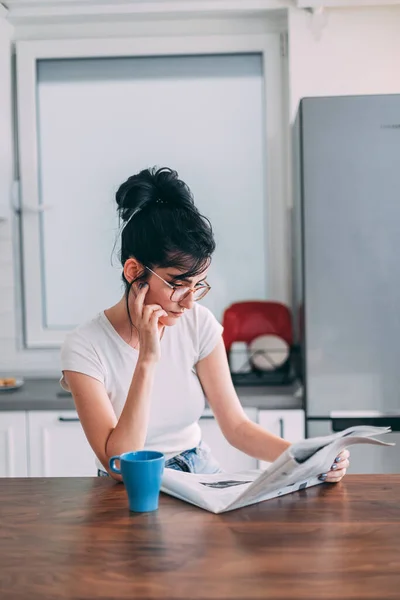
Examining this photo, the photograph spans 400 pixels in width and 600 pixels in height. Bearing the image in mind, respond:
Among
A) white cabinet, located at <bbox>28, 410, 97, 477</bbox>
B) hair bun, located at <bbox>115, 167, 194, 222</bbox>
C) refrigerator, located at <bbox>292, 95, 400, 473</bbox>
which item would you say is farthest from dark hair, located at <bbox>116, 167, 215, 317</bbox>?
white cabinet, located at <bbox>28, 410, 97, 477</bbox>

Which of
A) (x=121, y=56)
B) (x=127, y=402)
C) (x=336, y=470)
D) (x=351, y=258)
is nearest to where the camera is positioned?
(x=336, y=470)

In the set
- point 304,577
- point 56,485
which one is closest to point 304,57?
point 56,485

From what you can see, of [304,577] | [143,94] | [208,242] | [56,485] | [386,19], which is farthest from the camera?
[143,94]

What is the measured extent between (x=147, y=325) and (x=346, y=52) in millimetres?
1841

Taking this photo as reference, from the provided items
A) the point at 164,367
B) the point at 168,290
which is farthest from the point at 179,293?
the point at 164,367

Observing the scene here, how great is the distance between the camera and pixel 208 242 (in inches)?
62.2

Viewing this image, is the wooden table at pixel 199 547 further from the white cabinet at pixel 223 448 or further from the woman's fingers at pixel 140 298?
the white cabinet at pixel 223 448

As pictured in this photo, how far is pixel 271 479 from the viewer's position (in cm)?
117

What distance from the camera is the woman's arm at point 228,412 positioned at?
1.60m

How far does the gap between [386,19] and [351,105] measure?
74 centimetres

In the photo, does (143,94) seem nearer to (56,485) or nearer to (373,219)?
(373,219)

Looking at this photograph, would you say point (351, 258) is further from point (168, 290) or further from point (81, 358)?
point (81, 358)

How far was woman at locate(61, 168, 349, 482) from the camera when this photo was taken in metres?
1.52

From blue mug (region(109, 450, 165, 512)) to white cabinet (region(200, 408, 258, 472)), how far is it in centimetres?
130
